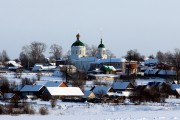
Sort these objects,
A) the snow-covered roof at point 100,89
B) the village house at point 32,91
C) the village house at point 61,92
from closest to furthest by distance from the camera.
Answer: the village house at point 61,92 → the village house at point 32,91 → the snow-covered roof at point 100,89

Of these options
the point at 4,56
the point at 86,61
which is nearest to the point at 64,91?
the point at 86,61

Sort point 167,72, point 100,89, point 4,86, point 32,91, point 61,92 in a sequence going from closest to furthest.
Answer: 1. point 61,92
2. point 32,91
3. point 4,86
4. point 100,89
5. point 167,72

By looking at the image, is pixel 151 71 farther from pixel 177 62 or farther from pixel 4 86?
pixel 4 86

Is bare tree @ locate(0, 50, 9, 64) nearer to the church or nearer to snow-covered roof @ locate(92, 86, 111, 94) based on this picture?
the church

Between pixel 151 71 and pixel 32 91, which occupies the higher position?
pixel 151 71

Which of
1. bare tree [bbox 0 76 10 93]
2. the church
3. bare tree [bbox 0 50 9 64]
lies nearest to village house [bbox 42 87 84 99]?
bare tree [bbox 0 76 10 93]

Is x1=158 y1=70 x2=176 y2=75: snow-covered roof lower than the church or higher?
lower

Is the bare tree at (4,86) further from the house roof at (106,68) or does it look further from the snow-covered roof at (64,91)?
the house roof at (106,68)

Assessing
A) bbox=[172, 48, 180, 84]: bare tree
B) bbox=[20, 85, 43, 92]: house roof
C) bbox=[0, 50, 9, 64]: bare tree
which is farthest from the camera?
bbox=[0, 50, 9, 64]: bare tree

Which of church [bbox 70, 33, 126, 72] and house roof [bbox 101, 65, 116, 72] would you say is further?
church [bbox 70, 33, 126, 72]

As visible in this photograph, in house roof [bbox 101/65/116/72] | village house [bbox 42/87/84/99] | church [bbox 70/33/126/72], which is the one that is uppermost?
church [bbox 70/33/126/72]

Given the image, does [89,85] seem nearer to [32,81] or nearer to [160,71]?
[32,81]

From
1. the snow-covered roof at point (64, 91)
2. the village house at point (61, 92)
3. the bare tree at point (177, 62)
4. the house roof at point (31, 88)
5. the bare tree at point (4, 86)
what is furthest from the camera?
the bare tree at point (177, 62)

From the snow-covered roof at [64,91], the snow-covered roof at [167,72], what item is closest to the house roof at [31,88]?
the snow-covered roof at [64,91]
